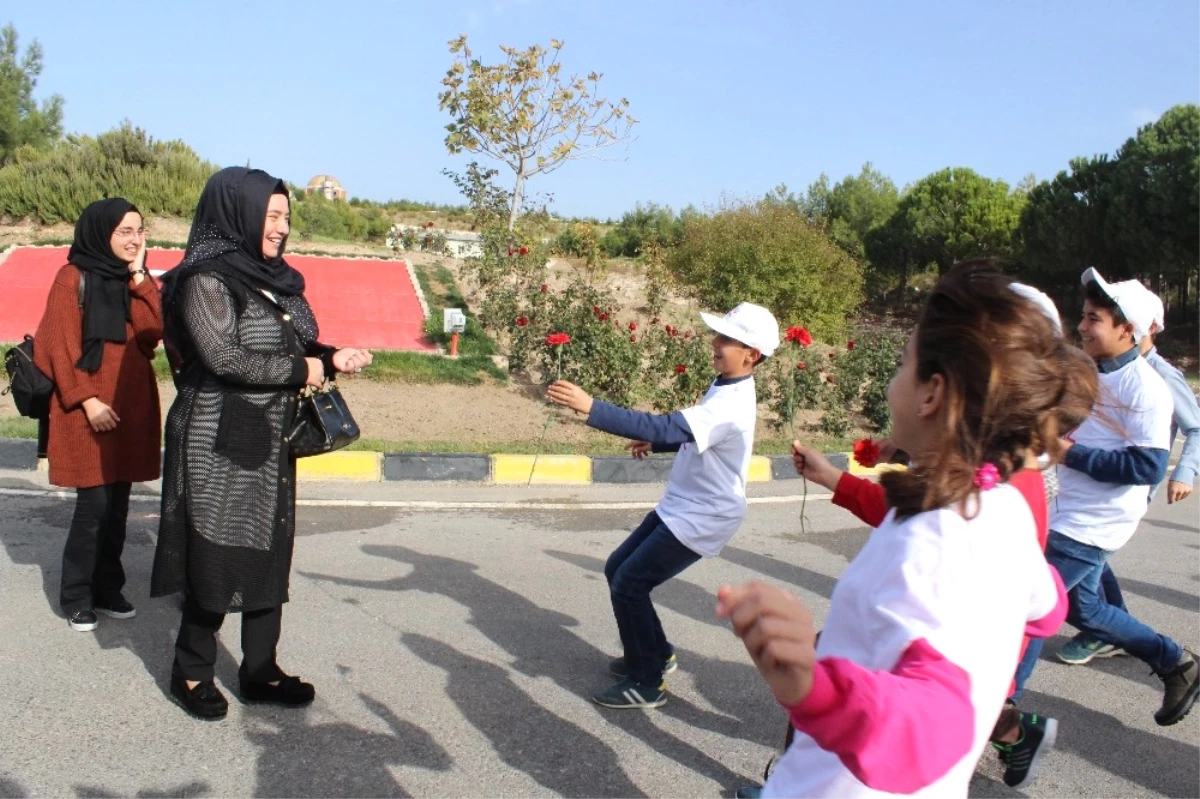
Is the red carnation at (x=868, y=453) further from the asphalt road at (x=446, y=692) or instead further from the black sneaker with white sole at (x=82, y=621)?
the black sneaker with white sole at (x=82, y=621)

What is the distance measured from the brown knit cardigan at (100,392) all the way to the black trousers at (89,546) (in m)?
0.08

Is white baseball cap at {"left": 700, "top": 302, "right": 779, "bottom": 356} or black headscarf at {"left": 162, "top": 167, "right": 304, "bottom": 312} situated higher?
black headscarf at {"left": 162, "top": 167, "right": 304, "bottom": 312}

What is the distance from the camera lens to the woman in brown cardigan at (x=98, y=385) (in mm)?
4434

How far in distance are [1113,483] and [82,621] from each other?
13.8 feet

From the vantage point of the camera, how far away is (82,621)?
446 cm

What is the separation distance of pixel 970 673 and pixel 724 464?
241 cm

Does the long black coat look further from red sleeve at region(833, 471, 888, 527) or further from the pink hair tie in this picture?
the pink hair tie

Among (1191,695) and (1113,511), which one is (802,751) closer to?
(1113,511)

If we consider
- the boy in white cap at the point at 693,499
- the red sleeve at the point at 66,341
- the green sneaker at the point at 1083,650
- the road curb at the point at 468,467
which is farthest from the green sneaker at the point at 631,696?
the road curb at the point at 468,467

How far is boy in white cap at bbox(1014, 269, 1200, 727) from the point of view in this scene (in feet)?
12.0

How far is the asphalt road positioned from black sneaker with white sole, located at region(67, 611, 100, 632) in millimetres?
58

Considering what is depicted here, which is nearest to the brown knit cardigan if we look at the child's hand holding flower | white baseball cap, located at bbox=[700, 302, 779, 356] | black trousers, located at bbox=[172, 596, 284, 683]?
black trousers, located at bbox=[172, 596, 284, 683]

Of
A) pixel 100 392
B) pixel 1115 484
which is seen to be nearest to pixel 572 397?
pixel 1115 484

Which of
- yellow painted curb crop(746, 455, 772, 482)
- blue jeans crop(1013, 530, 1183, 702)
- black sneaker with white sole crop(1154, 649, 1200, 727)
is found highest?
blue jeans crop(1013, 530, 1183, 702)
